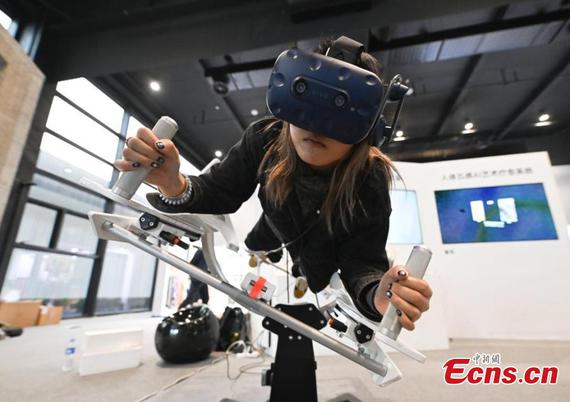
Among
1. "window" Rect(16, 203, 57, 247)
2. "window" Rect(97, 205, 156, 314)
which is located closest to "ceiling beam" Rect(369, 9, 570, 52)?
"window" Rect(97, 205, 156, 314)

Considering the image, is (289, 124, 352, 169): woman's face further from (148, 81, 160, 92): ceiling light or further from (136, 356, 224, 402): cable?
(148, 81, 160, 92): ceiling light

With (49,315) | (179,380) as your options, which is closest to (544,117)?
(179,380)

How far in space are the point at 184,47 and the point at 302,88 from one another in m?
A: 2.87

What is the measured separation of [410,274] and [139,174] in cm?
55

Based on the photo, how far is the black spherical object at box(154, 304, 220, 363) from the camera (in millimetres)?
1756

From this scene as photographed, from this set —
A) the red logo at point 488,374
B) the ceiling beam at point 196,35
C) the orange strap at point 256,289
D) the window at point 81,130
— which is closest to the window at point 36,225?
the window at point 81,130

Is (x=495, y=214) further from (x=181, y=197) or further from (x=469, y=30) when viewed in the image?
(x=181, y=197)

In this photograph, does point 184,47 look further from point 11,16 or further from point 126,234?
point 126,234

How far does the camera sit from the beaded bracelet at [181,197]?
0.67m

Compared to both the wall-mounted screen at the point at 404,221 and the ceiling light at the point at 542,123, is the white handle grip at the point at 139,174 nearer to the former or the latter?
the wall-mounted screen at the point at 404,221

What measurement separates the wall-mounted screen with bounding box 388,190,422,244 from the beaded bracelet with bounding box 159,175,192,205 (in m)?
3.01

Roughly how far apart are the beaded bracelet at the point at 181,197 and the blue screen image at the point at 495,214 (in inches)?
141

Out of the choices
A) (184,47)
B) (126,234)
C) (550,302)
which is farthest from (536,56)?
(126,234)

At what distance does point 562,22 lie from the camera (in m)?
2.59
